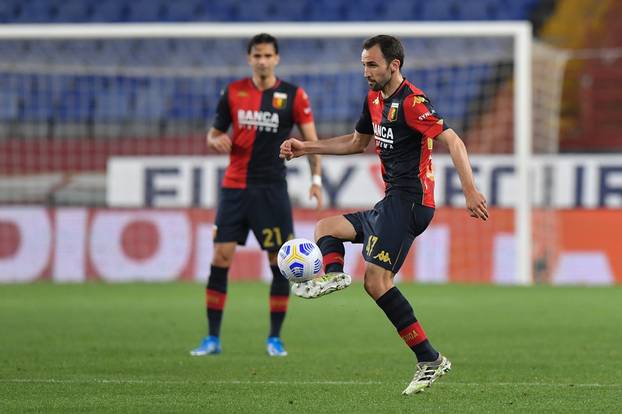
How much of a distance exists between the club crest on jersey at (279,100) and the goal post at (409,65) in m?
6.61

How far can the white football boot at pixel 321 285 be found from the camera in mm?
6359

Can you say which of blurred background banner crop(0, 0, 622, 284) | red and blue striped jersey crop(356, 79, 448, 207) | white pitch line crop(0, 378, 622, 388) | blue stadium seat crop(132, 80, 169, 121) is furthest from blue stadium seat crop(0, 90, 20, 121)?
red and blue striped jersey crop(356, 79, 448, 207)

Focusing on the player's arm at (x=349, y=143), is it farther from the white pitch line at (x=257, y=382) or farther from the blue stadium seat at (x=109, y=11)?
the blue stadium seat at (x=109, y=11)

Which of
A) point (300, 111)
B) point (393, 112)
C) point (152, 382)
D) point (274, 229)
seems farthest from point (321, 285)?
point (300, 111)

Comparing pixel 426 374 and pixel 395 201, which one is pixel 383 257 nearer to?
pixel 395 201

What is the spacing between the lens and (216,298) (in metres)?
9.05

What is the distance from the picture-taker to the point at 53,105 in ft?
55.6

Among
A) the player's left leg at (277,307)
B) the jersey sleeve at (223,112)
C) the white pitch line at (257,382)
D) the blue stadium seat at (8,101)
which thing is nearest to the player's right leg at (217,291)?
the player's left leg at (277,307)

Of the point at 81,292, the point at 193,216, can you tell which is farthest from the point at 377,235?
the point at 193,216

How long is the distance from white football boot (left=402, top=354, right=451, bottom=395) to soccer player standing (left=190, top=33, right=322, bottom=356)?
2507 millimetres

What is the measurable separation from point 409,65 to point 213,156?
3053 millimetres

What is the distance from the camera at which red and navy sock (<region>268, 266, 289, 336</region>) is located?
29.6ft

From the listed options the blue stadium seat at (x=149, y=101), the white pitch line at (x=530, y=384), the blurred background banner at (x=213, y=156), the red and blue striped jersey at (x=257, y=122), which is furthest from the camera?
the blue stadium seat at (x=149, y=101)

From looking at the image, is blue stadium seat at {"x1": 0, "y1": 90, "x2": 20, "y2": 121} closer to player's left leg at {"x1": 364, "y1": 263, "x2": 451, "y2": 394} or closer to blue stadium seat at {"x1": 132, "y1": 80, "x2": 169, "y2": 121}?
blue stadium seat at {"x1": 132, "y1": 80, "x2": 169, "y2": 121}
